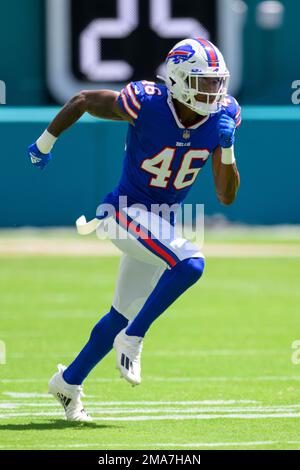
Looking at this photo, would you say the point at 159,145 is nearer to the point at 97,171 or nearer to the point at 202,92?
the point at 202,92

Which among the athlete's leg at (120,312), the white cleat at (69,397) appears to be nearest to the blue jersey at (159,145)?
the athlete's leg at (120,312)

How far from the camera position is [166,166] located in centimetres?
643

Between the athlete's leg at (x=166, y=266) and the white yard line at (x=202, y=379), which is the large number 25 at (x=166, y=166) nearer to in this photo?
the athlete's leg at (x=166, y=266)

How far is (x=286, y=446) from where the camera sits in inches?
218

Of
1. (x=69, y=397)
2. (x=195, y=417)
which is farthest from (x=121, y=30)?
(x=195, y=417)

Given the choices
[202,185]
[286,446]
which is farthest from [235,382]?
[202,185]

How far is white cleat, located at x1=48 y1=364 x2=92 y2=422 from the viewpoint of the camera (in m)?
6.41

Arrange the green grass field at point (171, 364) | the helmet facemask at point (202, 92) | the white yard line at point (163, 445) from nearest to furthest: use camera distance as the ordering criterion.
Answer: the white yard line at point (163, 445), the green grass field at point (171, 364), the helmet facemask at point (202, 92)

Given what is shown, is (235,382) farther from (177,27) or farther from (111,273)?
(177,27)

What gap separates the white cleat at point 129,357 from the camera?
244 inches

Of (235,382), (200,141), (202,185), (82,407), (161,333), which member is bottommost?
(202,185)

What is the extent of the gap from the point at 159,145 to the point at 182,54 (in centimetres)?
49

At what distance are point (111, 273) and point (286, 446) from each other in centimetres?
946

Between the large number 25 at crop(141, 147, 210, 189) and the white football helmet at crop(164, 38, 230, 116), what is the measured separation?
23 centimetres
